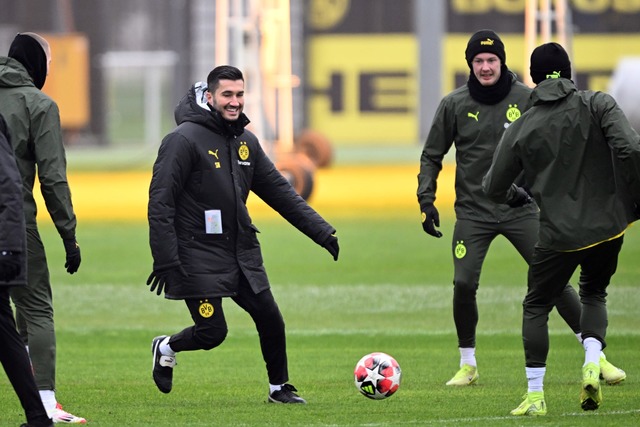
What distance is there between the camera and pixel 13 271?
23.7ft

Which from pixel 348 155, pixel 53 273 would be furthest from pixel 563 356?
pixel 348 155

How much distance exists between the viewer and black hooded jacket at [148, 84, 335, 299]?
8648 mm

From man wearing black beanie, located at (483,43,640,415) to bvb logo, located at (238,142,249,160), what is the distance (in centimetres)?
157

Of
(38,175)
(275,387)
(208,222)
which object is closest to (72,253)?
(38,175)

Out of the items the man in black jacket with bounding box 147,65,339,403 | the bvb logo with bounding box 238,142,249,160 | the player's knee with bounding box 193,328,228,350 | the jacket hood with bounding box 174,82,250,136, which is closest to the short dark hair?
the man in black jacket with bounding box 147,65,339,403

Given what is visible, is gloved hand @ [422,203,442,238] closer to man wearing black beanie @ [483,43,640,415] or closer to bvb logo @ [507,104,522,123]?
bvb logo @ [507,104,522,123]

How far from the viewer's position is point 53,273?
61.4 ft

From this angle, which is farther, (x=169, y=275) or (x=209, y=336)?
(x=209, y=336)

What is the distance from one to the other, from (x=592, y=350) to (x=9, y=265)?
3.45 m

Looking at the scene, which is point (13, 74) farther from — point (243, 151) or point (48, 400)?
point (48, 400)

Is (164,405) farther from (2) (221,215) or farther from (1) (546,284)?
(1) (546,284)

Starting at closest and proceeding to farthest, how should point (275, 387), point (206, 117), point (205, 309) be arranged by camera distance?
1. point (205, 309)
2. point (206, 117)
3. point (275, 387)

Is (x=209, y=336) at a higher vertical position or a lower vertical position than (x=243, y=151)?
lower

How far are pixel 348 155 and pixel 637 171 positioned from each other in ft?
131
